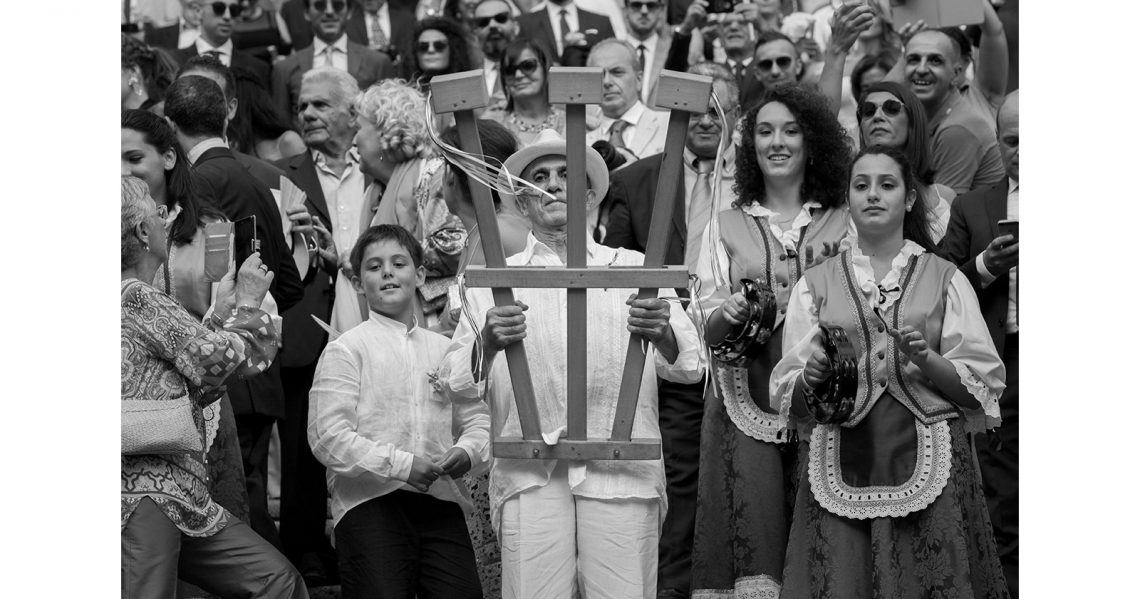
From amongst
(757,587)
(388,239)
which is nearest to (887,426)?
(757,587)

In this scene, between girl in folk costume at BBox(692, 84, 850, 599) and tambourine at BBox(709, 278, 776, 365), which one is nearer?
tambourine at BBox(709, 278, 776, 365)

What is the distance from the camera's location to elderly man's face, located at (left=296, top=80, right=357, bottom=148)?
9047 millimetres

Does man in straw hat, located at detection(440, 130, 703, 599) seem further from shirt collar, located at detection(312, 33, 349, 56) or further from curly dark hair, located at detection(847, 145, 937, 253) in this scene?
shirt collar, located at detection(312, 33, 349, 56)

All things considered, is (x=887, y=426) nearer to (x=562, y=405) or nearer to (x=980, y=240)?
(x=562, y=405)

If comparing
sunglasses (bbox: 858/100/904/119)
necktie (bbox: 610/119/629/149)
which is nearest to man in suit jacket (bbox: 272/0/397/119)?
necktie (bbox: 610/119/629/149)

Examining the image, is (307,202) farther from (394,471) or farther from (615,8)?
(615,8)

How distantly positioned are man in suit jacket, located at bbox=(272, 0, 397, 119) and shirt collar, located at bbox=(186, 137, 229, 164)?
2699 mm

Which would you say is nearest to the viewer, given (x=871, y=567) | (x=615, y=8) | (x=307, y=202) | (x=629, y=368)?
(x=629, y=368)

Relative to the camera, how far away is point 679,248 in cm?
775

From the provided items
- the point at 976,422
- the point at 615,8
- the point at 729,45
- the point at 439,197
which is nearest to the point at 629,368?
the point at 976,422

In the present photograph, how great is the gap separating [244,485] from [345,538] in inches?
35.5

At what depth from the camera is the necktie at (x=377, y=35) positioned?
11.8m

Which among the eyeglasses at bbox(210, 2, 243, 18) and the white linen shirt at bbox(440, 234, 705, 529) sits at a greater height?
the eyeglasses at bbox(210, 2, 243, 18)

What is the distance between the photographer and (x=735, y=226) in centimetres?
697
